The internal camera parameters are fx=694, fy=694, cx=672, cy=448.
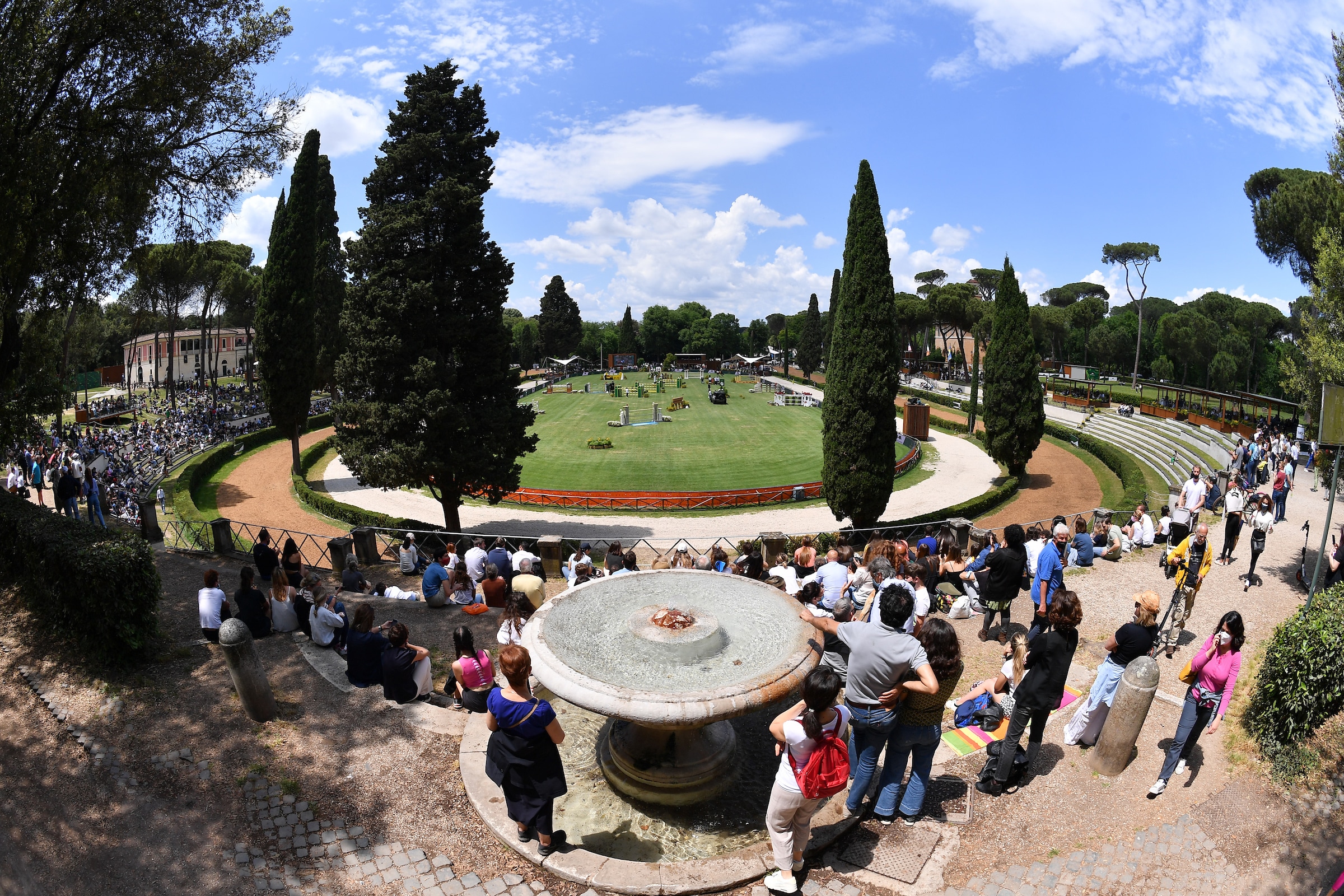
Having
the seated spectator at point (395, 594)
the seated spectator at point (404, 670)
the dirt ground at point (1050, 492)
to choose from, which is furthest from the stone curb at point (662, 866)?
the dirt ground at point (1050, 492)

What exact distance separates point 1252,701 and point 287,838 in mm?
8721

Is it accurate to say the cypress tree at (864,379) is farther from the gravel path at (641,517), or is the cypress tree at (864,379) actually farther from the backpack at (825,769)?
the backpack at (825,769)

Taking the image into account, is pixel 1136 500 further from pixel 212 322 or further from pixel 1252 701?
pixel 212 322

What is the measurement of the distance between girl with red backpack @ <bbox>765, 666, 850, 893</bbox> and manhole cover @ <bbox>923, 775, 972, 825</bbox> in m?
1.54

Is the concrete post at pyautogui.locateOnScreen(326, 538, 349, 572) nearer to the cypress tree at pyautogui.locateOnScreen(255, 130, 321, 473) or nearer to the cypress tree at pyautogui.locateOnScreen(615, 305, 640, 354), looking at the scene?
the cypress tree at pyautogui.locateOnScreen(255, 130, 321, 473)

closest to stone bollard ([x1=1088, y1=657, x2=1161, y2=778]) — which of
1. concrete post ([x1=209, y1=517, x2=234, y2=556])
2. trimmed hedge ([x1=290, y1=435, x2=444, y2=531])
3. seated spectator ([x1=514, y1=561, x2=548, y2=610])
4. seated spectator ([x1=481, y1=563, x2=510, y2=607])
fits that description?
seated spectator ([x1=514, y1=561, x2=548, y2=610])

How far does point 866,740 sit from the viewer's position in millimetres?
5586

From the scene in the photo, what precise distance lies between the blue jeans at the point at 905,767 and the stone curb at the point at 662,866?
355 mm

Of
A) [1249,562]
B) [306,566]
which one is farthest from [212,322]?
[1249,562]

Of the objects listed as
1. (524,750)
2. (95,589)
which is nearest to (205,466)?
(95,589)

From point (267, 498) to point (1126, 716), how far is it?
2818 centimetres

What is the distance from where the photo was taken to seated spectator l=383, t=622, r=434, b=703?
720 centimetres

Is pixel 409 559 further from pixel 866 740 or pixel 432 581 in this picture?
pixel 866 740

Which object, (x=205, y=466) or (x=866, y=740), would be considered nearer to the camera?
(x=866, y=740)
